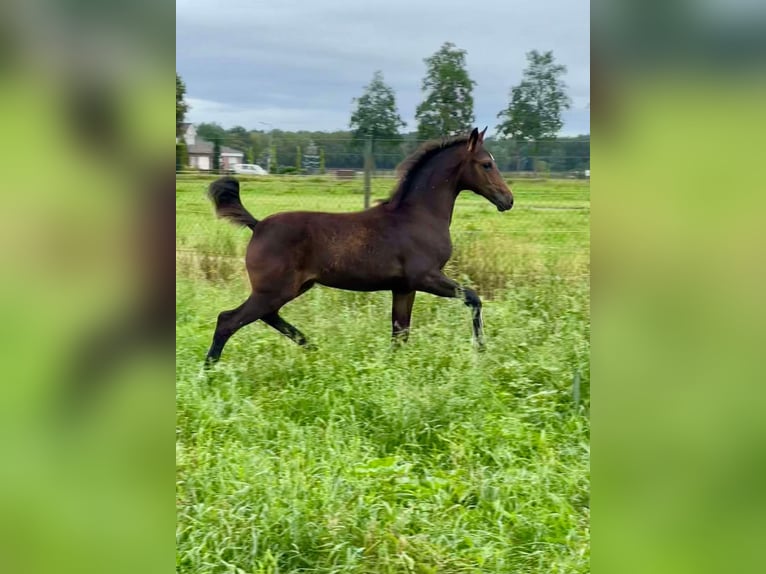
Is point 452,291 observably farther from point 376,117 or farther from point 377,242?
point 376,117

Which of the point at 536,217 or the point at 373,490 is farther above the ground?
the point at 536,217

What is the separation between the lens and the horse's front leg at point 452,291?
461 cm

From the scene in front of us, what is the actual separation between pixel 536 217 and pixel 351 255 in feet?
12.8

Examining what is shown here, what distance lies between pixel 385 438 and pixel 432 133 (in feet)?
15.7

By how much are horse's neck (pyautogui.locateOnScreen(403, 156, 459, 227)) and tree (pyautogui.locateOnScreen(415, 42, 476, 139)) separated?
1.98 meters

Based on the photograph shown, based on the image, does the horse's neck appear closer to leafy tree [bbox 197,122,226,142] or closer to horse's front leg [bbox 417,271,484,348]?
horse's front leg [bbox 417,271,484,348]

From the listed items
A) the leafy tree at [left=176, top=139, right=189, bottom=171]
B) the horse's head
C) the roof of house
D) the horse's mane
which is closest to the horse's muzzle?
the horse's head

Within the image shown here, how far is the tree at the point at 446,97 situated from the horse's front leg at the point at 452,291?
250cm

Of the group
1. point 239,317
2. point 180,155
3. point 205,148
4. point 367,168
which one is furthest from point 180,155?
point 367,168
